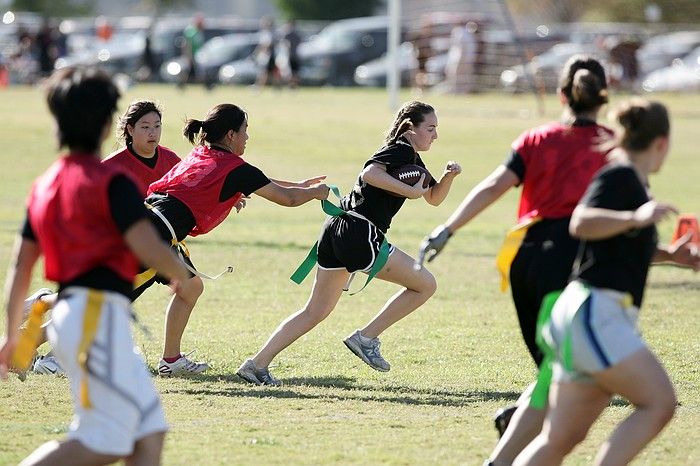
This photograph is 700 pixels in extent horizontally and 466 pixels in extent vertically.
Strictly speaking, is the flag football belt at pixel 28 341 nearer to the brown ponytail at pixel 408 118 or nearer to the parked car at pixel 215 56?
the brown ponytail at pixel 408 118

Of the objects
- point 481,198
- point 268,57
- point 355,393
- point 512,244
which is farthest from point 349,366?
point 268,57

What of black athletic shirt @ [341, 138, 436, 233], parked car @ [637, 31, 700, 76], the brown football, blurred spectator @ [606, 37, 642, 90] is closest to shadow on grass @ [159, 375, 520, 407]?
black athletic shirt @ [341, 138, 436, 233]

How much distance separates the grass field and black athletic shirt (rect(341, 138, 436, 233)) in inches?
41.2

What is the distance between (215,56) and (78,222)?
4171cm

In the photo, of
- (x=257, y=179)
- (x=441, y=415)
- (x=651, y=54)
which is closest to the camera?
(x=441, y=415)

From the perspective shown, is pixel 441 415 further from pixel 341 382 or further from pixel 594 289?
pixel 594 289

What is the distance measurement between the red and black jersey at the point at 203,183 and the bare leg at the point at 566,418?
3366 mm

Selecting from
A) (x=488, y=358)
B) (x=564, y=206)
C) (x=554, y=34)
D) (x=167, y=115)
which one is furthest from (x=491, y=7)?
(x=564, y=206)

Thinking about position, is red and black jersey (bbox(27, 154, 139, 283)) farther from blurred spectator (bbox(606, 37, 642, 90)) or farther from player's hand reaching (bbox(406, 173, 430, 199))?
blurred spectator (bbox(606, 37, 642, 90))

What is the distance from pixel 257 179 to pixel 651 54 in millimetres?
38454

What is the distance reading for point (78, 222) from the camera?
180 inches

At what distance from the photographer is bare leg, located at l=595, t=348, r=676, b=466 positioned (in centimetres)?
479

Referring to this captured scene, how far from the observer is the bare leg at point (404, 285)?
8.20 m

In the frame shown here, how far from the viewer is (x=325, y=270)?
8094mm
